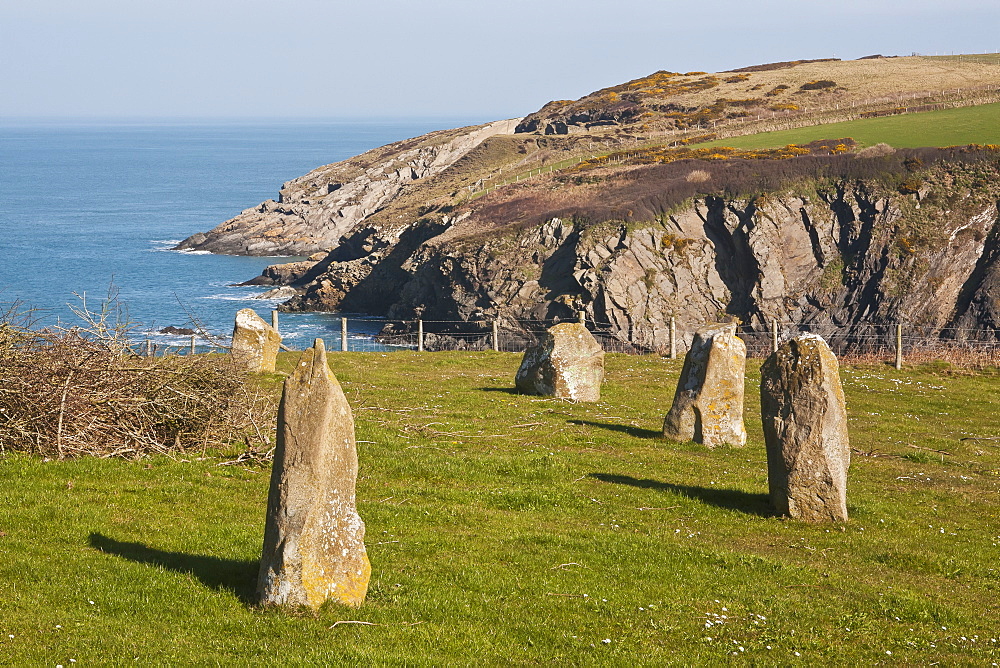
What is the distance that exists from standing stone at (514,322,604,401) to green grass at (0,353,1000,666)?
5.57m

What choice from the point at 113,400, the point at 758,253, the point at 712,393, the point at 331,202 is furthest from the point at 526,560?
the point at 331,202

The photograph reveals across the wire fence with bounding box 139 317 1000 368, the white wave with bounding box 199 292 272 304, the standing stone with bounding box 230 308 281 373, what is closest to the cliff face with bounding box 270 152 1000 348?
the wire fence with bounding box 139 317 1000 368

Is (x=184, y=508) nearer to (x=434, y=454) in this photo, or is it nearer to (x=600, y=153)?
(x=434, y=454)

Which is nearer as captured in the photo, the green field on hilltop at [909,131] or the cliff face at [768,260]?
the cliff face at [768,260]

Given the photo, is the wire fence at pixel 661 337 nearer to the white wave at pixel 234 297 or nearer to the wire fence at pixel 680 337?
the wire fence at pixel 680 337

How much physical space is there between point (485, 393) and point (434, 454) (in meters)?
9.23

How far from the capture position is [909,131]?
90.6 metres

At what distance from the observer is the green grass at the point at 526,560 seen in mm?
10289

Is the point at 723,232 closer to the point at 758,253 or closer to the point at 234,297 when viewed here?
the point at 758,253

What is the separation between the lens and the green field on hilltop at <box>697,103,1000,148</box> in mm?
84875

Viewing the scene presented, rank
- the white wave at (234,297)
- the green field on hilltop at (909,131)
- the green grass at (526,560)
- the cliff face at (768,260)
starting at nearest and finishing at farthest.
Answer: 1. the green grass at (526,560)
2. the cliff face at (768,260)
3. the green field on hilltop at (909,131)
4. the white wave at (234,297)

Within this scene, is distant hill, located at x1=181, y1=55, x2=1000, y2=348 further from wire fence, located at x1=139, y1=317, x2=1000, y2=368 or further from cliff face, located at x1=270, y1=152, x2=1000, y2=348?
wire fence, located at x1=139, y1=317, x2=1000, y2=368

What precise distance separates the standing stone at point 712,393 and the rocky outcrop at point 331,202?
4685 inches

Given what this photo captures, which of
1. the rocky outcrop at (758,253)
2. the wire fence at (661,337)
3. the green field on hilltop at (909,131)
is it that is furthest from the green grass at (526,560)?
the green field on hilltop at (909,131)
